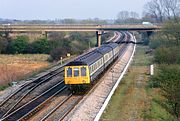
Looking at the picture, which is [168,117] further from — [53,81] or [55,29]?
[55,29]

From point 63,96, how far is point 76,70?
2.14 m

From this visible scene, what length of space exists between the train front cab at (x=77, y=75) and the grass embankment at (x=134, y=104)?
254cm

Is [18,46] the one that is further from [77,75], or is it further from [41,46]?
[77,75]

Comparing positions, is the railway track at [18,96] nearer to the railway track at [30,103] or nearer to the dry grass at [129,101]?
the railway track at [30,103]

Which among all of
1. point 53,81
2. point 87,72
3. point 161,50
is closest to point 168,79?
point 87,72

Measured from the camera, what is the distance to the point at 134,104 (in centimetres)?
2755

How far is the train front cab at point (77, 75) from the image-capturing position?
3092 cm

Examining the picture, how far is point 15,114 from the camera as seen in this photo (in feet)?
81.1

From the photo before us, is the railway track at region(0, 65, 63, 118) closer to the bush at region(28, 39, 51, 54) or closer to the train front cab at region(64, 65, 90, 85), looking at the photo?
the train front cab at region(64, 65, 90, 85)

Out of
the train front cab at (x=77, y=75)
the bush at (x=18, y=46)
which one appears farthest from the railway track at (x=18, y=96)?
the bush at (x=18, y=46)

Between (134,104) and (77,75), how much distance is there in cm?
544

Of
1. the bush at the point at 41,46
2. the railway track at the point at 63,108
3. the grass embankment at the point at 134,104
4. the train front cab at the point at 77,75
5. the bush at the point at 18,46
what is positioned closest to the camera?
the railway track at the point at 63,108

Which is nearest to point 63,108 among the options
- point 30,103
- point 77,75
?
point 30,103

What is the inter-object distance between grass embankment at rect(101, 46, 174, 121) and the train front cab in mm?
2540
